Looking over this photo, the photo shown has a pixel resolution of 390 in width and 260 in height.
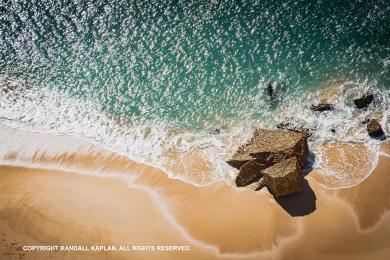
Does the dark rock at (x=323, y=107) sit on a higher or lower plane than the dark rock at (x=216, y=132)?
higher

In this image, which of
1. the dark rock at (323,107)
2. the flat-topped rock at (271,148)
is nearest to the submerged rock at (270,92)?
the dark rock at (323,107)

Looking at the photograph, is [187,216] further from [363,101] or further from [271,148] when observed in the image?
[363,101]

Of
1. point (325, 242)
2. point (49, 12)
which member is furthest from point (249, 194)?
point (49, 12)

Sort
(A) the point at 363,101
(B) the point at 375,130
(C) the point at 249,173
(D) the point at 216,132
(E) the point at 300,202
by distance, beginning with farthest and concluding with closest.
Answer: (D) the point at 216,132
(A) the point at 363,101
(B) the point at 375,130
(C) the point at 249,173
(E) the point at 300,202

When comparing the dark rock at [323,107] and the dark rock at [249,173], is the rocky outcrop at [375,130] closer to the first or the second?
the dark rock at [323,107]

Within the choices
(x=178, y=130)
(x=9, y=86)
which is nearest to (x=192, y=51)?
(x=178, y=130)

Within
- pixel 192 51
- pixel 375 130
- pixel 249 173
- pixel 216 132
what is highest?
pixel 375 130

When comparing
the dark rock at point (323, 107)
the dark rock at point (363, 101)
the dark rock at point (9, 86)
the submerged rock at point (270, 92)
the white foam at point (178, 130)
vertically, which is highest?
the dark rock at point (363, 101)
